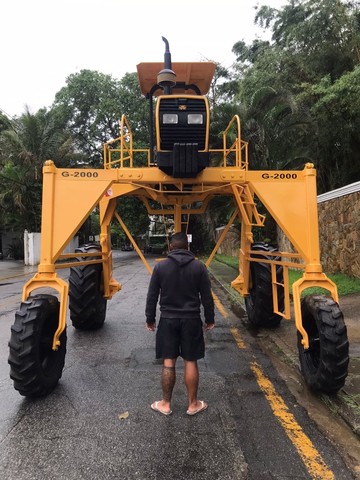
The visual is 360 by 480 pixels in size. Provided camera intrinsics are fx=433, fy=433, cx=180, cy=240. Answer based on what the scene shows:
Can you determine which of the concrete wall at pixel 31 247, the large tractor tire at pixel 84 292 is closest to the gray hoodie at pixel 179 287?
the large tractor tire at pixel 84 292

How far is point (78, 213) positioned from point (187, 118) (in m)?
1.65

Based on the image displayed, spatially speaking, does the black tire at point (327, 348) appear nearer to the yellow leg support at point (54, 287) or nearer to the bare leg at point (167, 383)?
the bare leg at point (167, 383)

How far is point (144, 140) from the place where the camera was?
3231 cm

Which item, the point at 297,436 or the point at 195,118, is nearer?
the point at 297,436

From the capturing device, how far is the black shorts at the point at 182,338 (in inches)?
158

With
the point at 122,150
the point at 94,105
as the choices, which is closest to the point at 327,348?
the point at 122,150

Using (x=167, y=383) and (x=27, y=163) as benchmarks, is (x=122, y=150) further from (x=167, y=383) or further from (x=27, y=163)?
(x=27, y=163)

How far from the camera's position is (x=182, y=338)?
4.03 metres

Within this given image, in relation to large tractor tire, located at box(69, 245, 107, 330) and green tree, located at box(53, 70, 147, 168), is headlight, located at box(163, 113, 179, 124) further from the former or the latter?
green tree, located at box(53, 70, 147, 168)

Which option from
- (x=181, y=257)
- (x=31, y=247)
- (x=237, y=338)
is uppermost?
(x=31, y=247)

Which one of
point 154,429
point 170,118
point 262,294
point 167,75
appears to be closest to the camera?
point 154,429

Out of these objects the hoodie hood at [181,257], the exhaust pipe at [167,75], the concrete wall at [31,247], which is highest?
the exhaust pipe at [167,75]

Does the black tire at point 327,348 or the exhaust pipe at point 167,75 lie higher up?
the exhaust pipe at point 167,75

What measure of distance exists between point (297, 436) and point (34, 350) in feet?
8.20
